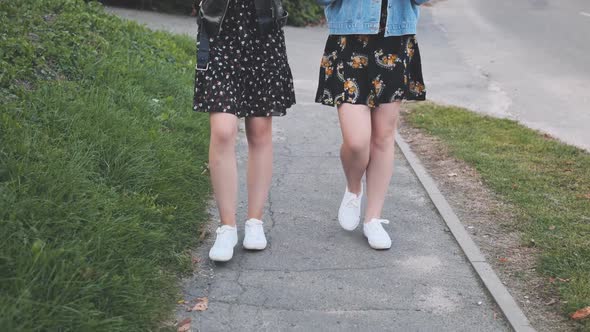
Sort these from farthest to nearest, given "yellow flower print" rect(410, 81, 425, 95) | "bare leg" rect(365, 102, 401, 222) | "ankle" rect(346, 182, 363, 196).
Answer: "ankle" rect(346, 182, 363, 196) < "yellow flower print" rect(410, 81, 425, 95) < "bare leg" rect(365, 102, 401, 222)

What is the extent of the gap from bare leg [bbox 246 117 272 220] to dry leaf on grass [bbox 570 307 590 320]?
167 cm

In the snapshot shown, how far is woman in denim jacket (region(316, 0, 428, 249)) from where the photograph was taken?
408cm

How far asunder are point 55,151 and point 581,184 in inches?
140

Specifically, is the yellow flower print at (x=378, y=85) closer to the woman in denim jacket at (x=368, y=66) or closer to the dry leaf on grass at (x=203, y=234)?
the woman in denim jacket at (x=368, y=66)

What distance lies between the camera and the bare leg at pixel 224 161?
383 cm

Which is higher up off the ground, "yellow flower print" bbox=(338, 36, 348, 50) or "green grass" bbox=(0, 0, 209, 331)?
"yellow flower print" bbox=(338, 36, 348, 50)

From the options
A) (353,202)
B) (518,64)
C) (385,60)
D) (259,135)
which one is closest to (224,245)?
(259,135)

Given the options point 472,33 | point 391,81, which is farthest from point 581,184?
point 472,33

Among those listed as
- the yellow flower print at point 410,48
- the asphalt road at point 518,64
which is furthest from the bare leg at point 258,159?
the asphalt road at point 518,64

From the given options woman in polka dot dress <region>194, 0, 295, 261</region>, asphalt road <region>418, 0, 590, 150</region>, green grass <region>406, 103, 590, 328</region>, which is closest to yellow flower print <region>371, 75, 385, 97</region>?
woman in polka dot dress <region>194, 0, 295, 261</region>

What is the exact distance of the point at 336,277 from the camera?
4.01 metres

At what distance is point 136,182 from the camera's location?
445cm

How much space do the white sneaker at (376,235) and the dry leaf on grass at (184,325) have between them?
4.40 ft

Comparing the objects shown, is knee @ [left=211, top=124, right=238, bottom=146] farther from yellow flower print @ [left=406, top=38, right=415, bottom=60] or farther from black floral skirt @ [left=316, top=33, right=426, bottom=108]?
yellow flower print @ [left=406, top=38, right=415, bottom=60]
